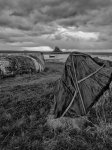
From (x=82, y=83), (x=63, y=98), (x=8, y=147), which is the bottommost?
(x=8, y=147)

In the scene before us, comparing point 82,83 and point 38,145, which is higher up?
point 82,83

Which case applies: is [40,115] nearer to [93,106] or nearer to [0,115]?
[0,115]

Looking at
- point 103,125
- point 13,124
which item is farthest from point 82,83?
point 13,124

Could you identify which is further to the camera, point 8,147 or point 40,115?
point 40,115

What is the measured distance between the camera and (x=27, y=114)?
416 centimetres

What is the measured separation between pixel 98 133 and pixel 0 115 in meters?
2.61

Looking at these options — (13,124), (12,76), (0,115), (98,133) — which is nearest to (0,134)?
(13,124)

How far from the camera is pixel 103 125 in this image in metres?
3.28

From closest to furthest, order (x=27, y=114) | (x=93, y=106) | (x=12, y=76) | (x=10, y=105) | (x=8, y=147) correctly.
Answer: (x=8, y=147), (x=93, y=106), (x=27, y=114), (x=10, y=105), (x=12, y=76)

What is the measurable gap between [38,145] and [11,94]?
10.7 feet

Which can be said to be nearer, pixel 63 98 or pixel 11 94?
pixel 63 98

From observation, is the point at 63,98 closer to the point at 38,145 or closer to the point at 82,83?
the point at 82,83

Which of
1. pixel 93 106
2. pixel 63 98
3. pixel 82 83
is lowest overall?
pixel 93 106

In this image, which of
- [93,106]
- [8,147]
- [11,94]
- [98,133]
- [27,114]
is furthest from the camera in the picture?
[11,94]
